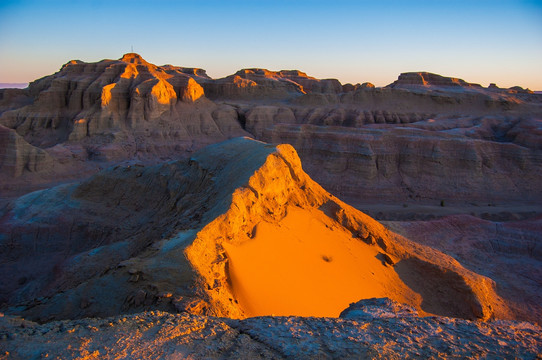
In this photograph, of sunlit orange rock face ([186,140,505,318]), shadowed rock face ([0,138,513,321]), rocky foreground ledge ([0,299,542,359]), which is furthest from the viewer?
sunlit orange rock face ([186,140,505,318])

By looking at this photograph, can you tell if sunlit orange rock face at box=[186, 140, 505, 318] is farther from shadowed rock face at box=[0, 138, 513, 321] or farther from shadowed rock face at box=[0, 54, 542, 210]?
shadowed rock face at box=[0, 54, 542, 210]

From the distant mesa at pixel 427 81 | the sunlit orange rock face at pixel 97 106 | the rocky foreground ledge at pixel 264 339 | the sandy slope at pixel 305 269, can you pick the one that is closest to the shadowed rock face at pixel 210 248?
the sandy slope at pixel 305 269

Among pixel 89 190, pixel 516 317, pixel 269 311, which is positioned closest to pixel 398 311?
pixel 269 311

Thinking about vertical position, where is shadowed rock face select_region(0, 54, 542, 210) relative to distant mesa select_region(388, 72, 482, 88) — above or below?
below

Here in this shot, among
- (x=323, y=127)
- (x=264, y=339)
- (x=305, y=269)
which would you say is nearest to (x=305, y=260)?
(x=305, y=269)

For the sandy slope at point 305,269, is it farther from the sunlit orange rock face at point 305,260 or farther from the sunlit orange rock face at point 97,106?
the sunlit orange rock face at point 97,106

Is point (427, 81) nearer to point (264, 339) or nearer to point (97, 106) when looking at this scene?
point (97, 106)

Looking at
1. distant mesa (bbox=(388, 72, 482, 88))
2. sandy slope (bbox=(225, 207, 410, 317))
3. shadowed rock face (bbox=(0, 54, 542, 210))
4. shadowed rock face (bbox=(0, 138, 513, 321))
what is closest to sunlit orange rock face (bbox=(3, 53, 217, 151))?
shadowed rock face (bbox=(0, 54, 542, 210))
